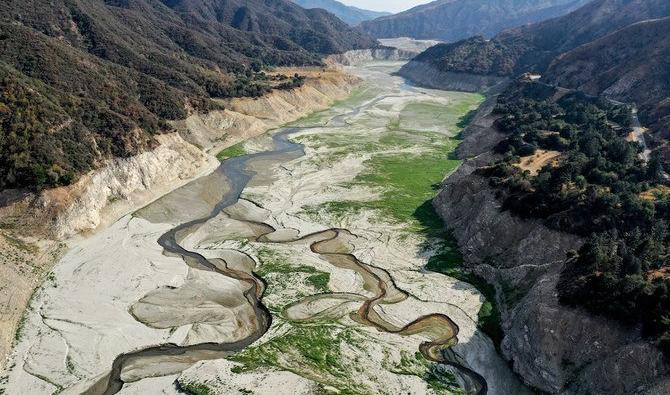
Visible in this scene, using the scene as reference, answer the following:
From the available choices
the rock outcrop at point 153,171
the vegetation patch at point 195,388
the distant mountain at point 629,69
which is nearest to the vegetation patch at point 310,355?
the vegetation patch at point 195,388

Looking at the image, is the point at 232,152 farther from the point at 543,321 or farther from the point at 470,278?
the point at 543,321

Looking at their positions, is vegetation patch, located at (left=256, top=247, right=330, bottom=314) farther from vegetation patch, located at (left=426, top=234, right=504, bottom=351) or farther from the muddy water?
vegetation patch, located at (left=426, top=234, right=504, bottom=351)

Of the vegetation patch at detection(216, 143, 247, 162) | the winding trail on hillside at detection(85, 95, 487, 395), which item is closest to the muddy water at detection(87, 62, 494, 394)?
the winding trail on hillside at detection(85, 95, 487, 395)

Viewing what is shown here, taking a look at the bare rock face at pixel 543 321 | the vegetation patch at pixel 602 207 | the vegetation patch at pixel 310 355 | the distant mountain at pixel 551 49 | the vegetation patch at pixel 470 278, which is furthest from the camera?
the distant mountain at pixel 551 49

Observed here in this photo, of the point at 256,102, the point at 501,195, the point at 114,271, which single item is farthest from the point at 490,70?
the point at 114,271

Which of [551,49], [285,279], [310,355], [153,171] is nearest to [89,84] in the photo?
[153,171]

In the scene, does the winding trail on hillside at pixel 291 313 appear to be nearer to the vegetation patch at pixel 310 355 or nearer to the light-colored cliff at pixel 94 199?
the vegetation patch at pixel 310 355
